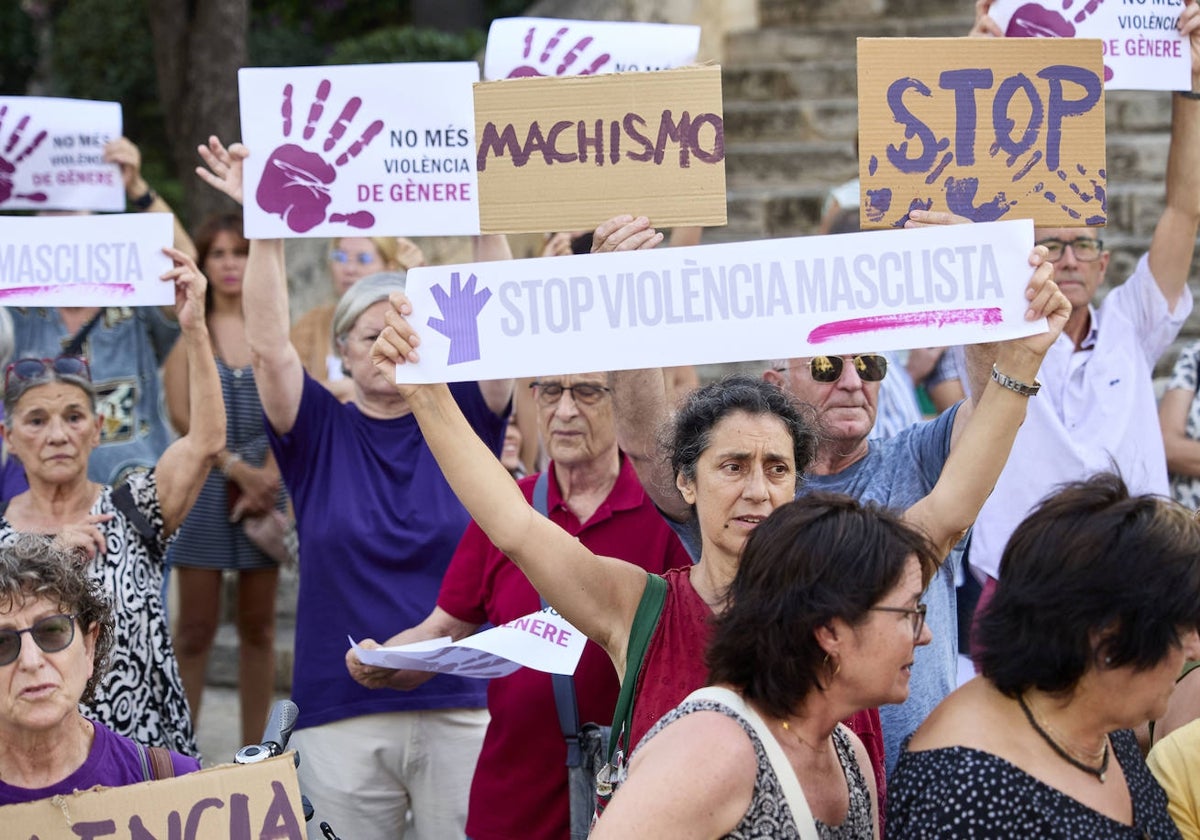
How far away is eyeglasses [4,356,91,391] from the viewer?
14.4 ft

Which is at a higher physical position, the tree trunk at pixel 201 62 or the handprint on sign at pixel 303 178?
the tree trunk at pixel 201 62

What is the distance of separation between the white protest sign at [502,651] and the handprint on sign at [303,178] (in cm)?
123

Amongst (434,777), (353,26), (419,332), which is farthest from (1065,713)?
(353,26)

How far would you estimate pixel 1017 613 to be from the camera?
7.96 ft

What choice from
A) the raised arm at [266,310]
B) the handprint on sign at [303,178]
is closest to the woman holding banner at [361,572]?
the raised arm at [266,310]

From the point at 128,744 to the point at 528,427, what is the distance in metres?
2.72

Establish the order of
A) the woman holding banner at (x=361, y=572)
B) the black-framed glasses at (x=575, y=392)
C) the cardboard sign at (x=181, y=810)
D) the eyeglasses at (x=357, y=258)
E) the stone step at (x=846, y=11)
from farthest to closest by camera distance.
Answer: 1. the stone step at (x=846, y=11)
2. the eyeglasses at (x=357, y=258)
3. the woman holding banner at (x=361, y=572)
4. the black-framed glasses at (x=575, y=392)
5. the cardboard sign at (x=181, y=810)

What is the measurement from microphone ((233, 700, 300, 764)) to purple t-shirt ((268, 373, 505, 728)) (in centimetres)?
120

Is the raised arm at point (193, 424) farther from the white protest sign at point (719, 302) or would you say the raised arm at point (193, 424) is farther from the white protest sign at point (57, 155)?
the white protest sign at point (719, 302)

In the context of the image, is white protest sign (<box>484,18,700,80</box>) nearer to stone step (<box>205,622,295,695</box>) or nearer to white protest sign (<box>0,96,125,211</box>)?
white protest sign (<box>0,96,125,211</box>)

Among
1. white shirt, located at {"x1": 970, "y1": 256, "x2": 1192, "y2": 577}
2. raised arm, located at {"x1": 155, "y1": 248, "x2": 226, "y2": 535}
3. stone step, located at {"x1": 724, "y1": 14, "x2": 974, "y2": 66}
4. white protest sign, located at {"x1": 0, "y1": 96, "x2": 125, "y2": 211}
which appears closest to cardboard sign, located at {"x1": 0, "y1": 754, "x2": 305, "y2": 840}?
raised arm, located at {"x1": 155, "y1": 248, "x2": 226, "y2": 535}

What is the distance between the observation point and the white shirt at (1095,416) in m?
4.50

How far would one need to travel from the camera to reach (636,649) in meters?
2.96

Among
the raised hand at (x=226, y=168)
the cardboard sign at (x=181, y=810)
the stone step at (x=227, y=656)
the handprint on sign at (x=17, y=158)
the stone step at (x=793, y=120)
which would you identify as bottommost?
the stone step at (x=227, y=656)
